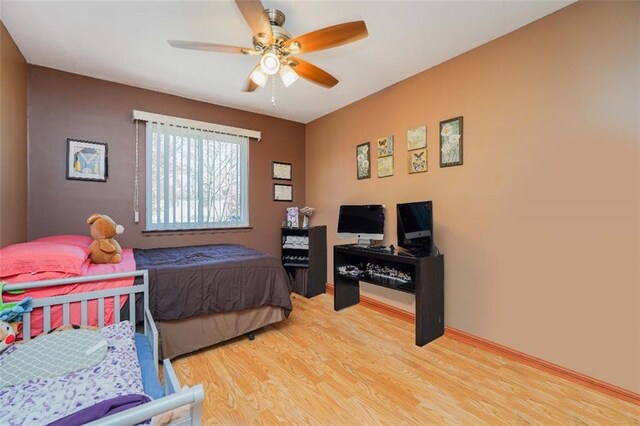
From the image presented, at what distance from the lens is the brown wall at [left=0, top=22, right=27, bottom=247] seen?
2.06m

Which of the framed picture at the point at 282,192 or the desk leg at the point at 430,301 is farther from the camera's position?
the framed picture at the point at 282,192

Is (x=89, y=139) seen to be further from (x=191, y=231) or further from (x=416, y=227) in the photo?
(x=416, y=227)

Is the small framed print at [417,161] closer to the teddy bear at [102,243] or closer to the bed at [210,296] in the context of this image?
the bed at [210,296]

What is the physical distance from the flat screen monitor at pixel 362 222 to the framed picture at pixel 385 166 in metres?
0.38

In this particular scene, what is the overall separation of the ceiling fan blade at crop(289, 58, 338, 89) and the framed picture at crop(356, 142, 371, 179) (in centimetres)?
122

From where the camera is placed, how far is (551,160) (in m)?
2.04

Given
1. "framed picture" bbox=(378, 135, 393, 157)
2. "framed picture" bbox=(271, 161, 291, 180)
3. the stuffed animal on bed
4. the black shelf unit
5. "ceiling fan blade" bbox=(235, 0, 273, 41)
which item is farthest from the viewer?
"framed picture" bbox=(271, 161, 291, 180)

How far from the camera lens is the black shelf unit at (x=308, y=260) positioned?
3.80 m

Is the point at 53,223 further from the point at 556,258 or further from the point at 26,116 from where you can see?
the point at 556,258

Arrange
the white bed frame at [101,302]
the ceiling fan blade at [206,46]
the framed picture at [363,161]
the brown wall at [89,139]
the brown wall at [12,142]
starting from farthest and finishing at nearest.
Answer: the framed picture at [363,161], the brown wall at [89,139], the brown wall at [12,142], the ceiling fan blade at [206,46], the white bed frame at [101,302]

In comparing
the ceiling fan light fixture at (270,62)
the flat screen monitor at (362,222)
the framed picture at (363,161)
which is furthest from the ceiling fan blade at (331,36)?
the flat screen monitor at (362,222)

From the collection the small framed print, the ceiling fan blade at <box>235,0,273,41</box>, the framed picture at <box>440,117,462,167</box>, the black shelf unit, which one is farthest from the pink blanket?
the framed picture at <box>440,117,462,167</box>

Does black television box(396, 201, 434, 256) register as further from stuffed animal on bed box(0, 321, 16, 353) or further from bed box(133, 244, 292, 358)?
stuffed animal on bed box(0, 321, 16, 353)

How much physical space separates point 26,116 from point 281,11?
2.57 m
